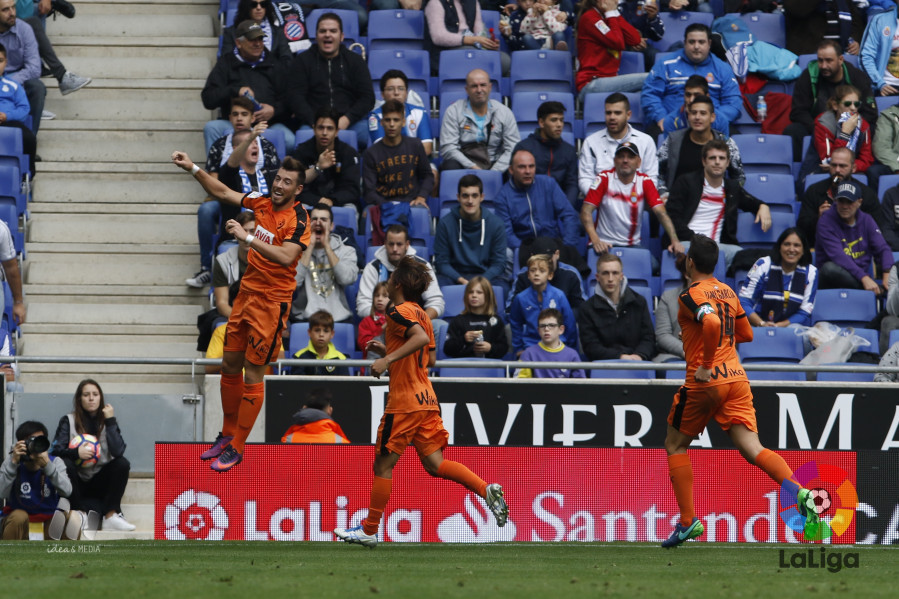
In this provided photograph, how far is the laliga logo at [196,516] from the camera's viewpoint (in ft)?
36.2

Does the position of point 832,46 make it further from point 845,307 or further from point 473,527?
point 473,527

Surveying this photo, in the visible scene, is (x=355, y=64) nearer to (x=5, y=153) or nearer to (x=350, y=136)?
(x=350, y=136)

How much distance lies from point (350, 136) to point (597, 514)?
223 inches

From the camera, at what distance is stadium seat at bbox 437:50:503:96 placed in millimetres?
16156

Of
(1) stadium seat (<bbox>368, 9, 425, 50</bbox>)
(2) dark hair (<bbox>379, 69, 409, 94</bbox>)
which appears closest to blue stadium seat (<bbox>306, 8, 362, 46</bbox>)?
(1) stadium seat (<bbox>368, 9, 425, 50</bbox>)

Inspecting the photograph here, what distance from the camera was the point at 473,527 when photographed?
36.8 ft

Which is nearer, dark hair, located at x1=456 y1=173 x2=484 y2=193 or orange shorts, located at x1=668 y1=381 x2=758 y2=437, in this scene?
orange shorts, located at x1=668 y1=381 x2=758 y2=437

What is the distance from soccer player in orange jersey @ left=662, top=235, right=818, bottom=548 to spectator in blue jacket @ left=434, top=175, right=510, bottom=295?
475 centimetres

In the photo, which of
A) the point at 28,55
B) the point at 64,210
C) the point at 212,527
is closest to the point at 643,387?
the point at 212,527

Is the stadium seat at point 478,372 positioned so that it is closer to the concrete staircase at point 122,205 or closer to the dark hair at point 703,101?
the concrete staircase at point 122,205

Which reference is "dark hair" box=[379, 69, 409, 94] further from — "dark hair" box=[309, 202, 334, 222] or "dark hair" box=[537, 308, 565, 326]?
"dark hair" box=[537, 308, 565, 326]

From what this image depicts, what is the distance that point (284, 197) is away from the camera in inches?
384

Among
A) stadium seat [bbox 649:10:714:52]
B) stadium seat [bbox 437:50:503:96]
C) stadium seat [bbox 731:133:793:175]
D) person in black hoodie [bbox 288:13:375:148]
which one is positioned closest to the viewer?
person in black hoodie [bbox 288:13:375:148]

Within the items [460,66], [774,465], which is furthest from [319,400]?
[460,66]
